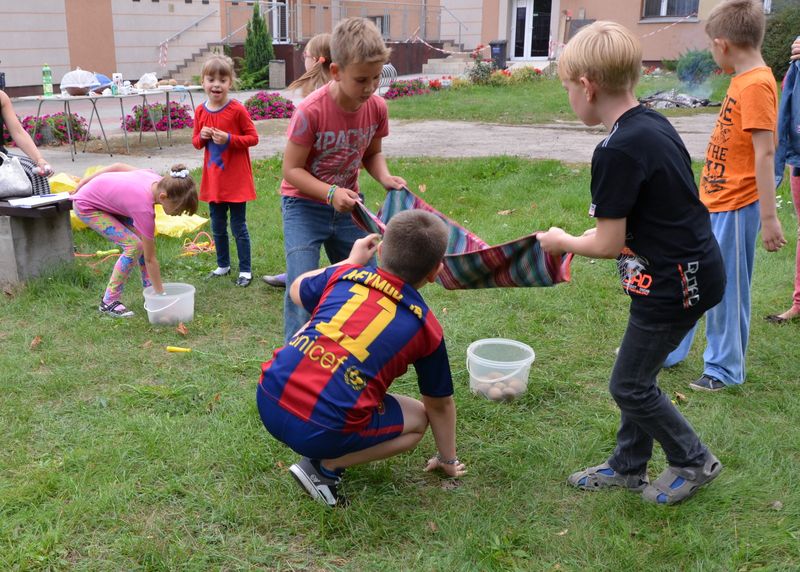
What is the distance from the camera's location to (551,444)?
354 centimetres

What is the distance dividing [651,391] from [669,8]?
2637 centimetres

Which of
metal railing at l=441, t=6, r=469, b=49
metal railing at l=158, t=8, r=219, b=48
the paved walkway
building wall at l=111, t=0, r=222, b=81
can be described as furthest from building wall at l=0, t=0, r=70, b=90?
metal railing at l=441, t=6, r=469, b=49

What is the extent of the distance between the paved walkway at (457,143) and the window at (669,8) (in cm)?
1129

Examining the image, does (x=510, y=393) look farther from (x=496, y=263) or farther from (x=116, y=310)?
(x=116, y=310)

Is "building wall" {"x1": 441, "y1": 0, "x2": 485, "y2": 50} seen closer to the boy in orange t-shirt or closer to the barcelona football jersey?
the boy in orange t-shirt

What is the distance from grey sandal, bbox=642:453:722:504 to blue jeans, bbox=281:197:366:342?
1.84 metres

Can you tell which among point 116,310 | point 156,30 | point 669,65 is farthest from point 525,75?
point 116,310

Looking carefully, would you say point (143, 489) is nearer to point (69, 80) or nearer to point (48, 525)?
point (48, 525)

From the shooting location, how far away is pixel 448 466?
3262 millimetres

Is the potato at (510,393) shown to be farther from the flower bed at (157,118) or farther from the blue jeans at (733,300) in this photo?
the flower bed at (157,118)

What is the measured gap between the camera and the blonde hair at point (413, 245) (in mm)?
2785

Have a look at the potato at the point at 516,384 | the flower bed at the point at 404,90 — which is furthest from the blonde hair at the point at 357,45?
the flower bed at the point at 404,90

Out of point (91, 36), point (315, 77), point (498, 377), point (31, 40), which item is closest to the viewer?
point (498, 377)

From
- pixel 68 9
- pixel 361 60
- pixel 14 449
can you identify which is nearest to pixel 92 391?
pixel 14 449
